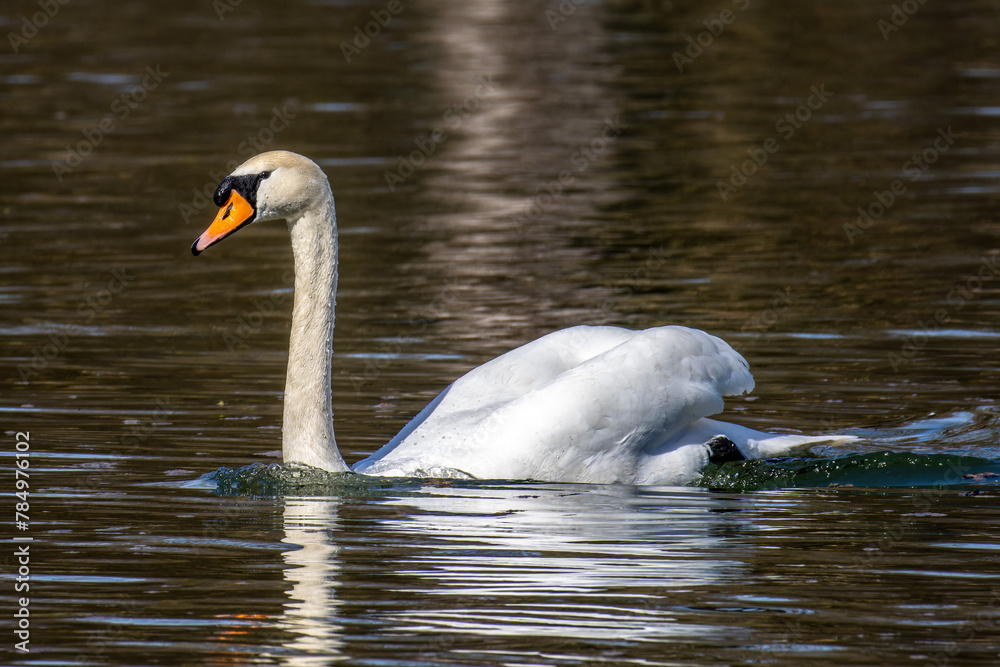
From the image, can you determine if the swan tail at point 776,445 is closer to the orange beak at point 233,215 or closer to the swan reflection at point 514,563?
the swan reflection at point 514,563

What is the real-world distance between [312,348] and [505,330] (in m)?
4.08

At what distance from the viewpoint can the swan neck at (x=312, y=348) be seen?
8.52 metres

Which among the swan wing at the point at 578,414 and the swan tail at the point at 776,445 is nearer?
the swan wing at the point at 578,414

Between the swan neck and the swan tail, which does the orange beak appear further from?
the swan tail

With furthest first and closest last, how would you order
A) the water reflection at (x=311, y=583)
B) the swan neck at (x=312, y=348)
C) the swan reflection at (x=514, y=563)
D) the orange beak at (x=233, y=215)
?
the swan neck at (x=312, y=348) < the orange beak at (x=233, y=215) < the swan reflection at (x=514, y=563) < the water reflection at (x=311, y=583)

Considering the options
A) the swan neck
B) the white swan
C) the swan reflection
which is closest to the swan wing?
the white swan

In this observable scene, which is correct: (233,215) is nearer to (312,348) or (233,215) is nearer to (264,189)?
(264,189)

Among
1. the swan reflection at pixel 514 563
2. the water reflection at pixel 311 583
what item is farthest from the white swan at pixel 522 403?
the water reflection at pixel 311 583

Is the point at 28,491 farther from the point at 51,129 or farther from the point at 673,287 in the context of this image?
the point at 51,129

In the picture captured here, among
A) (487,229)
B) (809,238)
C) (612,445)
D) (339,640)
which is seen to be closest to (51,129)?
(487,229)

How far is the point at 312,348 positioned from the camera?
873 cm

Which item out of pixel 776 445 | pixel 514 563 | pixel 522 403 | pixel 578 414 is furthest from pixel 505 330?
pixel 514 563

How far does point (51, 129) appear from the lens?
23750 millimetres

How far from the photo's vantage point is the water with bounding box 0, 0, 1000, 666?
646cm
